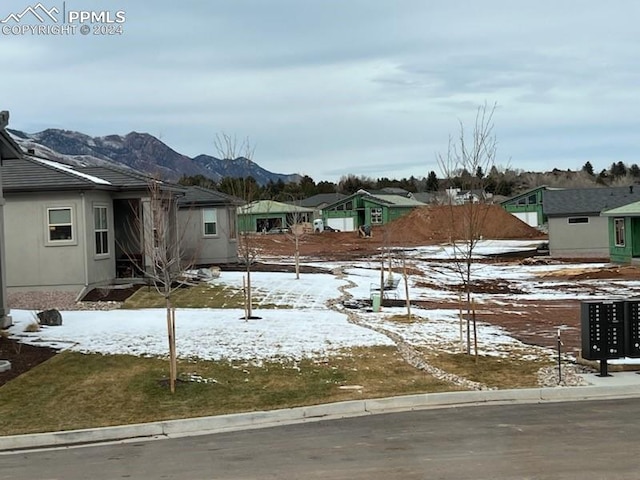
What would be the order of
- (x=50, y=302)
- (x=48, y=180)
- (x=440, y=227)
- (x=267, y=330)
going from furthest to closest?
(x=440, y=227) < (x=48, y=180) < (x=50, y=302) < (x=267, y=330)

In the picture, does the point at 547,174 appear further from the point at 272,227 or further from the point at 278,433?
the point at 278,433

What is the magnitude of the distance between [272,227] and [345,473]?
91.6 meters

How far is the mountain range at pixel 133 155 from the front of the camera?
22.7 meters

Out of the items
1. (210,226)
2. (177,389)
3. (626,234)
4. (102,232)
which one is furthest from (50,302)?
(626,234)

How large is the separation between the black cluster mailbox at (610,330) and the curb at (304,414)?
938 mm

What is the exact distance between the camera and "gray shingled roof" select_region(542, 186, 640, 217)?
1853 inches

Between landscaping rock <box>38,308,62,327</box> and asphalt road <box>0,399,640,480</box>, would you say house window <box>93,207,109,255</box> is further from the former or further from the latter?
asphalt road <box>0,399,640,480</box>

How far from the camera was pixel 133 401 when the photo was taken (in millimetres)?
10586

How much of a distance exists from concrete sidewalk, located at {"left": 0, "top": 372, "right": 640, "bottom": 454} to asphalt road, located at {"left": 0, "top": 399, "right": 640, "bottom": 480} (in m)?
0.37

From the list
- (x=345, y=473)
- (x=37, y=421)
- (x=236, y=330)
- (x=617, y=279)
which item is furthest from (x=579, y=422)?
(x=617, y=279)

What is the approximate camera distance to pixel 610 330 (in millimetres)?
11875

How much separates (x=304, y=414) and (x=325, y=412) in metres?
0.30

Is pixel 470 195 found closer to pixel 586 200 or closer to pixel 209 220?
pixel 209 220

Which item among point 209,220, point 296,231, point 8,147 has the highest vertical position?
point 8,147
